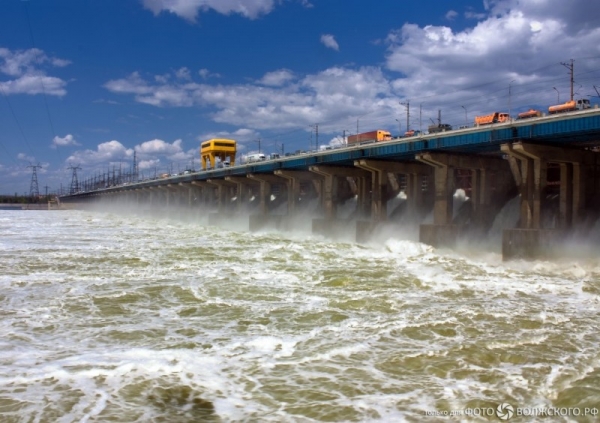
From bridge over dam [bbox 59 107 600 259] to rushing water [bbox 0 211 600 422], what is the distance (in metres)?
9.49

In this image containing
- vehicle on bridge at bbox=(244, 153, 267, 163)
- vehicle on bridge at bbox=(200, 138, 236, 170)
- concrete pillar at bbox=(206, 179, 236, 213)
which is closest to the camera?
vehicle on bridge at bbox=(244, 153, 267, 163)

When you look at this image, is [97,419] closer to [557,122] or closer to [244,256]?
[244,256]

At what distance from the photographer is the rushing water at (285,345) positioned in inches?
297

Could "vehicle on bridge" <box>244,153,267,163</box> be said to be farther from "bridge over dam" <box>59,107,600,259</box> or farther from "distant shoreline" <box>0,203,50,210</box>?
"distant shoreline" <box>0,203,50,210</box>

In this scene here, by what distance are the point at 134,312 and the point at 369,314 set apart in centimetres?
615

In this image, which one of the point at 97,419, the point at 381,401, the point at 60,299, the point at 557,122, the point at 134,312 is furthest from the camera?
the point at 557,122

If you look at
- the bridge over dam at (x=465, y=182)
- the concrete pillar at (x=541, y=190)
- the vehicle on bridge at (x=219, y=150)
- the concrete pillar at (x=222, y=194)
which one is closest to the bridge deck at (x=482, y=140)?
the bridge over dam at (x=465, y=182)

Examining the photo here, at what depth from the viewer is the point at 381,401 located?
24.9ft

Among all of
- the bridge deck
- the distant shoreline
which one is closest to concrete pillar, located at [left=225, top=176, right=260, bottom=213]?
the bridge deck

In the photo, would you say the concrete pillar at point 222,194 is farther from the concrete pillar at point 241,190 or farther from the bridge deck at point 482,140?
the bridge deck at point 482,140

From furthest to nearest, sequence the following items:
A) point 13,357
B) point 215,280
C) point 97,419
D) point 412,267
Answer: point 412,267
point 215,280
point 13,357
point 97,419

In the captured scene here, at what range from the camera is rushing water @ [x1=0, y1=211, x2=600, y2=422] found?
7.54m

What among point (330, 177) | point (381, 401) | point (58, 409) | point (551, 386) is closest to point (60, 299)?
point (58, 409)

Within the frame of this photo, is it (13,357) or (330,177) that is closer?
(13,357)
